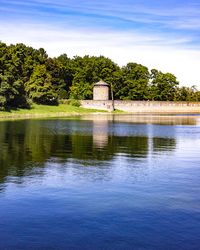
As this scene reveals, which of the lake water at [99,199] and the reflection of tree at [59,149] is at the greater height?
the reflection of tree at [59,149]

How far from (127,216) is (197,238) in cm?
307

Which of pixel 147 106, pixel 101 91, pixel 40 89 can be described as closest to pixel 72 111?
pixel 40 89

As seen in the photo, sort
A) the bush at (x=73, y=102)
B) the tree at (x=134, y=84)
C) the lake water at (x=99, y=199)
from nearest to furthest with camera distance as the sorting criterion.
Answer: the lake water at (x=99, y=199)
the bush at (x=73, y=102)
the tree at (x=134, y=84)

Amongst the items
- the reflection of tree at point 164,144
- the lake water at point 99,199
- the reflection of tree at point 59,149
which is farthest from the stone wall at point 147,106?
the lake water at point 99,199

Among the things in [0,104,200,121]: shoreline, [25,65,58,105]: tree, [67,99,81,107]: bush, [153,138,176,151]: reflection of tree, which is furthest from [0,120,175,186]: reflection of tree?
[67,99,81,107]: bush

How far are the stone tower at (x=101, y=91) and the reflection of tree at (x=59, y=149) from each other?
95811 millimetres

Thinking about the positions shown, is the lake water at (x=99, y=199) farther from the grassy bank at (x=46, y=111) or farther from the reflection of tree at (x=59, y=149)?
the grassy bank at (x=46, y=111)

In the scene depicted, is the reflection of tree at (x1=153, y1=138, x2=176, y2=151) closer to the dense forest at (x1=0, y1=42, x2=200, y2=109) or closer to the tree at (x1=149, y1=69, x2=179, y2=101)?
the dense forest at (x1=0, y1=42, x2=200, y2=109)

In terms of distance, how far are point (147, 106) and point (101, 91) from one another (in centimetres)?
1533

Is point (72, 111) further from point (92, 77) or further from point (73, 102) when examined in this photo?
point (92, 77)

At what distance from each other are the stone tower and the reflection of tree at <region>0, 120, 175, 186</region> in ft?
314

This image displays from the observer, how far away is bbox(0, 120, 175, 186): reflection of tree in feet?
97.5

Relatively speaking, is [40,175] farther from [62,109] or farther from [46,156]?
[62,109]

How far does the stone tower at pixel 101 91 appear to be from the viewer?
479 ft
